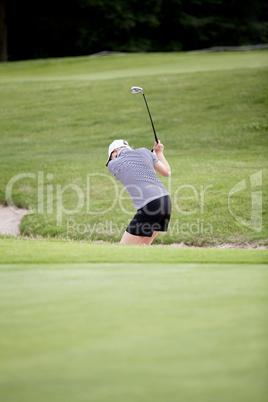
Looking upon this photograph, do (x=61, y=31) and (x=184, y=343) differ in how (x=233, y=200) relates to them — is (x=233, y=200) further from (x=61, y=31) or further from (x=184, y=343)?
(x=61, y=31)

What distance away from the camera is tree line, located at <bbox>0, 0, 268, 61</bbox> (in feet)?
142

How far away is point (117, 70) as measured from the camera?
2552 cm

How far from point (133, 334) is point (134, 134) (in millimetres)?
15233

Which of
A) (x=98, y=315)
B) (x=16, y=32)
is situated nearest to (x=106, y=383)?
(x=98, y=315)

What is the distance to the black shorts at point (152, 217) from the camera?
7363 millimetres

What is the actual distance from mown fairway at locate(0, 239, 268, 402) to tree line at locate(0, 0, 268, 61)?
40.2m

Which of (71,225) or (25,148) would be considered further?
(25,148)

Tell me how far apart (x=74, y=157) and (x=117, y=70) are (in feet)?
33.9

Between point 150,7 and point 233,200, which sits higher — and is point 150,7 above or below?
below

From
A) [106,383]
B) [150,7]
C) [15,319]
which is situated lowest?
[150,7]

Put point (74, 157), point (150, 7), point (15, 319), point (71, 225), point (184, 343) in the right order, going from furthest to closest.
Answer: point (150, 7) < point (74, 157) < point (71, 225) < point (15, 319) < point (184, 343)

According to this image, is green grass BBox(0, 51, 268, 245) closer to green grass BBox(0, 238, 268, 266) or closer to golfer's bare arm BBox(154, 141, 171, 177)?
golfer's bare arm BBox(154, 141, 171, 177)

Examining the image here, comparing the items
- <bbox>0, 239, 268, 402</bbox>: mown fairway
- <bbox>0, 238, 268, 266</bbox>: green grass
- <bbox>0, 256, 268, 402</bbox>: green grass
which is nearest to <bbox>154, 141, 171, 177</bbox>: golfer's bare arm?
<bbox>0, 238, 268, 266</bbox>: green grass

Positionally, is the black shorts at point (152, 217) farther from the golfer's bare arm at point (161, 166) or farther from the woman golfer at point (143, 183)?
the golfer's bare arm at point (161, 166)
